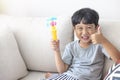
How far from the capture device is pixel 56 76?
1615 millimetres

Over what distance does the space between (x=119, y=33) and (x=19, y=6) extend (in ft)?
3.17

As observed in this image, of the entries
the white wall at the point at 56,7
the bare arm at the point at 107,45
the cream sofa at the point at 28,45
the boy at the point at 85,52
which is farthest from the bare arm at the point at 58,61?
the white wall at the point at 56,7

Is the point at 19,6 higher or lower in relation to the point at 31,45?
higher

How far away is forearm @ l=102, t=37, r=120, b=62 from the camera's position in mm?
1437

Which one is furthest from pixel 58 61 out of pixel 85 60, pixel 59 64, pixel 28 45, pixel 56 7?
pixel 56 7

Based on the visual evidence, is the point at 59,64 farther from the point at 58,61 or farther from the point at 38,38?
the point at 38,38

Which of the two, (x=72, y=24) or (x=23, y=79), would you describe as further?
(x=23, y=79)

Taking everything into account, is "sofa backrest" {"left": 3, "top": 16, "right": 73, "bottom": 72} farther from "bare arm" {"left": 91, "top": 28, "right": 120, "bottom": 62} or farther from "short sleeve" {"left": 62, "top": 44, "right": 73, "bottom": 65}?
"bare arm" {"left": 91, "top": 28, "right": 120, "bottom": 62}

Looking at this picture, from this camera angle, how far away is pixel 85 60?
1.58m

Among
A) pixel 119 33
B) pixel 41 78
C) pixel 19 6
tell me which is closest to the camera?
pixel 119 33

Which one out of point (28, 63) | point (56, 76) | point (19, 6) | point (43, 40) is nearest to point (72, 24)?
point (43, 40)

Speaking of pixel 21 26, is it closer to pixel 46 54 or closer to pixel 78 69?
pixel 46 54

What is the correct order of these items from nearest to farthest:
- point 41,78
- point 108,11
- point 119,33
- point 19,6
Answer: point 119,33, point 41,78, point 108,11, point 19,6

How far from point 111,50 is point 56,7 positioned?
0.73 metres
